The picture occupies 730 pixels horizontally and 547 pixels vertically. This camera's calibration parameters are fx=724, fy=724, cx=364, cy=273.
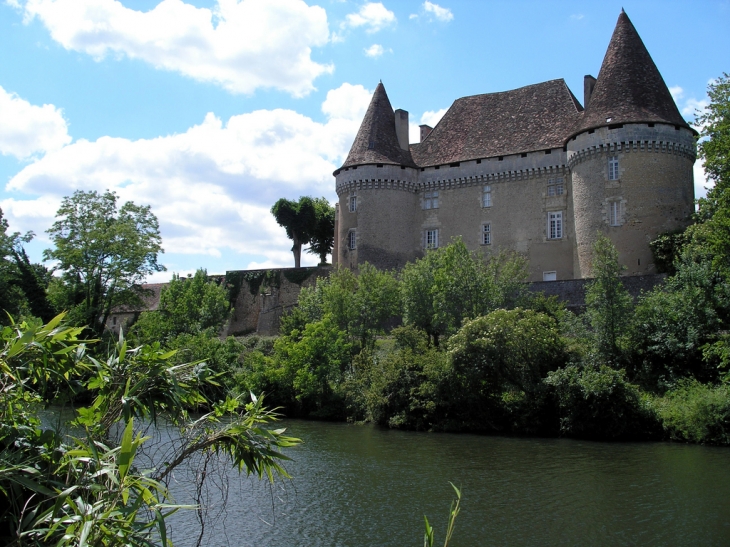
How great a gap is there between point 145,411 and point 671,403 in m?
18.4

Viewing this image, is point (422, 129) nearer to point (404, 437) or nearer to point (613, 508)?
point (404, 437)

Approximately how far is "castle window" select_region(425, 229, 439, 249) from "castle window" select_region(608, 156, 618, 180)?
9813 mm

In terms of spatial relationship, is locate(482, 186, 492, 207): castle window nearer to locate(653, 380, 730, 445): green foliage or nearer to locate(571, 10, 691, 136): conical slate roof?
locate(571, 10, 691, 136): conical slate roof

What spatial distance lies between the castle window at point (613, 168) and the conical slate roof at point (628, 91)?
5.07 ft

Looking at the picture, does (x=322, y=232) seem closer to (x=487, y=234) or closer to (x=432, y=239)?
(x=432, y=239)

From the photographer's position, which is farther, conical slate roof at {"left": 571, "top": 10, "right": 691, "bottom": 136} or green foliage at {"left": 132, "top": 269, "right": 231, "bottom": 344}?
green foliage at {"left": 132, "top": 269, "right": 231, "bottom": 344}

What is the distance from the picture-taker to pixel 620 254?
102 ft

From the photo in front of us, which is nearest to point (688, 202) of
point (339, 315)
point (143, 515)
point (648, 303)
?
point (648, 303)

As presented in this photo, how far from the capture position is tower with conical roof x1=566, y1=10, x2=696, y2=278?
30906 mm

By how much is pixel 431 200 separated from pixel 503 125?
18.0 feet

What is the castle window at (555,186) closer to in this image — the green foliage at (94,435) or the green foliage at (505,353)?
the green foliage at (505,353)

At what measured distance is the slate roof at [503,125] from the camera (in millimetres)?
36312

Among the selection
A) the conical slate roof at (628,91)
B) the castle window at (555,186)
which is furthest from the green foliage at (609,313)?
the castle window at (555,186)

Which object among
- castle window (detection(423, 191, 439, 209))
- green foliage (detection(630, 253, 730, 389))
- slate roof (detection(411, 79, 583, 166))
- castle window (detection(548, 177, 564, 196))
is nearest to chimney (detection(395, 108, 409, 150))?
slate roof (detection(411, 79, 583, 166))
